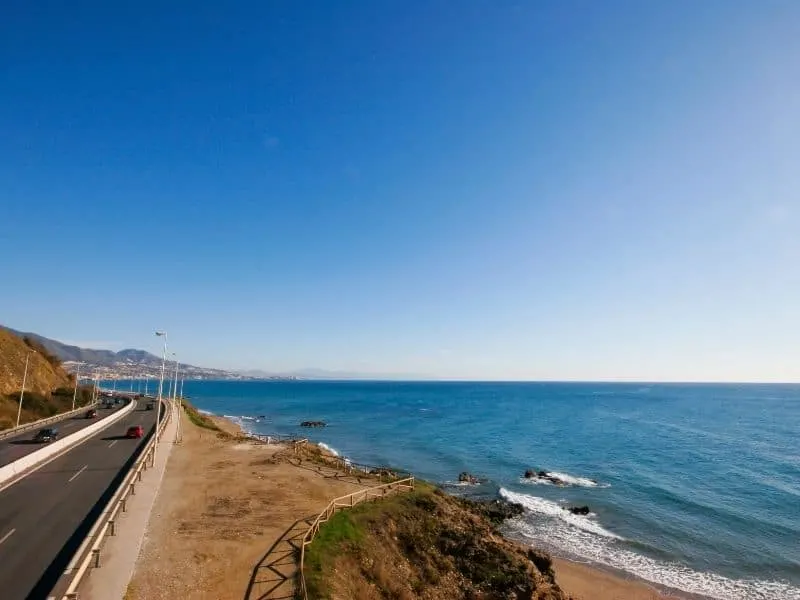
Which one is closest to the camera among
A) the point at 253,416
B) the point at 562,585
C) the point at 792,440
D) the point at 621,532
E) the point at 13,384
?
the point at 562,585

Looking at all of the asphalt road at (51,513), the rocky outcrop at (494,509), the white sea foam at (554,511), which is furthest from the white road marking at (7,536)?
the white sea foam at (554,511)

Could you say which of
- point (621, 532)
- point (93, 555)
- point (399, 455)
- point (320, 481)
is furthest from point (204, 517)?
point (399, 455)

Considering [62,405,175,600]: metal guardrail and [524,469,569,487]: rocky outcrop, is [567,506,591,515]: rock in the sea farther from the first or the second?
[62,405,175,600]: metal guardrail

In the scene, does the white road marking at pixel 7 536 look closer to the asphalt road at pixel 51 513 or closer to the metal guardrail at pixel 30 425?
the asphalt road at pixel 51 513

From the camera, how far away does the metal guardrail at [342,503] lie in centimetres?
2027

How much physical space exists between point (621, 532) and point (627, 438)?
2256 inches

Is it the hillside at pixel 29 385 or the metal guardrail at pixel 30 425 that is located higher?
the hillside at pixel 29 385

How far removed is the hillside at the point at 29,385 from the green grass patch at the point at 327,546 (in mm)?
51033

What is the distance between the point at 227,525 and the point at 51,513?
894 cm

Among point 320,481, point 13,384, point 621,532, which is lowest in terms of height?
point 621,532

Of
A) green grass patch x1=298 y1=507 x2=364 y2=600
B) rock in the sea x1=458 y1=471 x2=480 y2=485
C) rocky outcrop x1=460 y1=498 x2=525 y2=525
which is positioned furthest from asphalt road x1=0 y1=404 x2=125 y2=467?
rock in the sea x1=458 y1=471 x2=480 y2=485

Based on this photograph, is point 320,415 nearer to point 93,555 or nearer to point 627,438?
point 627,438

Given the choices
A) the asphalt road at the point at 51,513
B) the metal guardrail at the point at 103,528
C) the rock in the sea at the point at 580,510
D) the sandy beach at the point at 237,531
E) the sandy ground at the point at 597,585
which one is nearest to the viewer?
the metal guardrail at the point at 103,528

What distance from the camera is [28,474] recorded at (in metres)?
32.1
